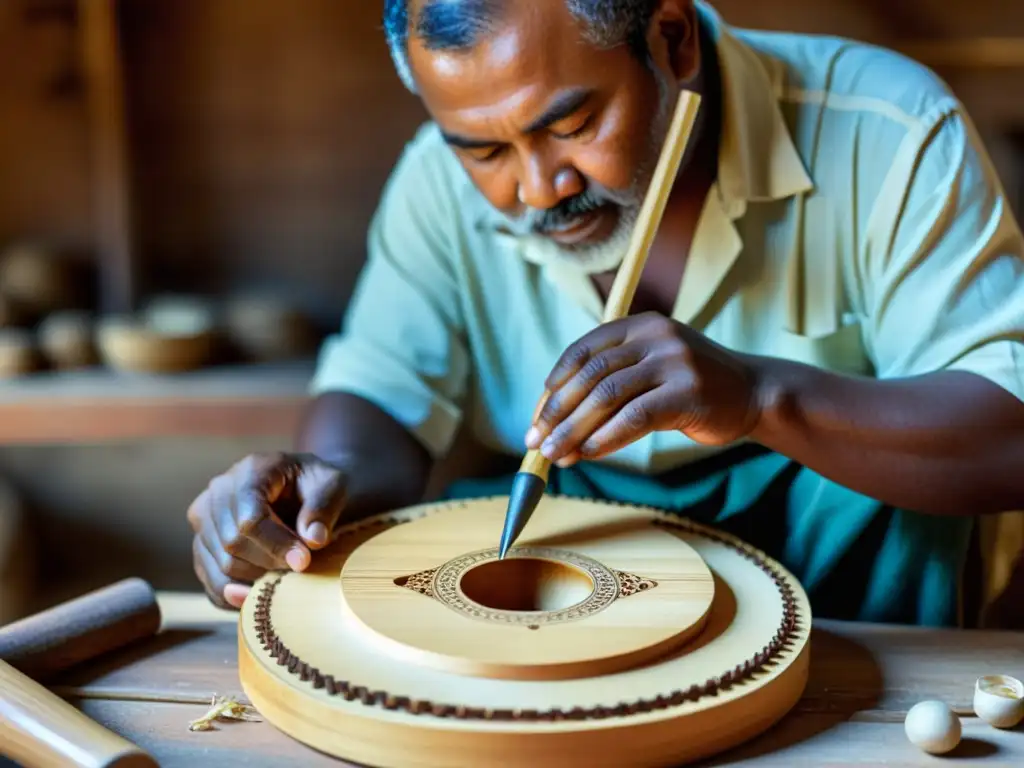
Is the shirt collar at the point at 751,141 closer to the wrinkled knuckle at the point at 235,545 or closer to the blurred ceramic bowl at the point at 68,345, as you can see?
the wrinkled knuckle at the point at 235,545

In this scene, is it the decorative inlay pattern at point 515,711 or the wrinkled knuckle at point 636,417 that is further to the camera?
the wrinkled knuckle at point 636,417

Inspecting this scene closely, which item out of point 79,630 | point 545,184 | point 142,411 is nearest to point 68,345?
point 142,411

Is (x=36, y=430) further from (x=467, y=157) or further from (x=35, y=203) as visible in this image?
(x=467, y=157)

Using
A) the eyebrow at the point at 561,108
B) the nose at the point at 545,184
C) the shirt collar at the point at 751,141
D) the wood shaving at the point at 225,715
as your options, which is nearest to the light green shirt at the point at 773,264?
the shirt collar at the point at 751,141

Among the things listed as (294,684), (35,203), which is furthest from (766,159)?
(35,203)

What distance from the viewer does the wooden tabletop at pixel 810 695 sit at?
1.13m

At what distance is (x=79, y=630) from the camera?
1349mm

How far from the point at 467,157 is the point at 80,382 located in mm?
1624

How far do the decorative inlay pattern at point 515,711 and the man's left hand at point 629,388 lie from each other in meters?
0.26

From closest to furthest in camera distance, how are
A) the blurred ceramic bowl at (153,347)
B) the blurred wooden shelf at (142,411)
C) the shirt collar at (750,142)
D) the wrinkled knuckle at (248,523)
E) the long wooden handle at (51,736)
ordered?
the long wooden handle at (51,736) → the wrinkled knuckle at (248,523) → the shirt collar at (750,142) → the blurred wooden shelf at (142,411) → the blurred ceramic bowl at (153,347)

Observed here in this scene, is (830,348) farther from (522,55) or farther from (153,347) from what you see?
(153,347)

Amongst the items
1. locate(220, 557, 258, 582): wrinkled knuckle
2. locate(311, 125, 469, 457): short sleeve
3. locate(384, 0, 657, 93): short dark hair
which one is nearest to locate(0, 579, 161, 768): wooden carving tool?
locate(220, 557, 258, 582): wrinkled knuckle

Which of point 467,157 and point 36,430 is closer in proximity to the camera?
point 467,157

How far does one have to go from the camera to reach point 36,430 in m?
2.72
